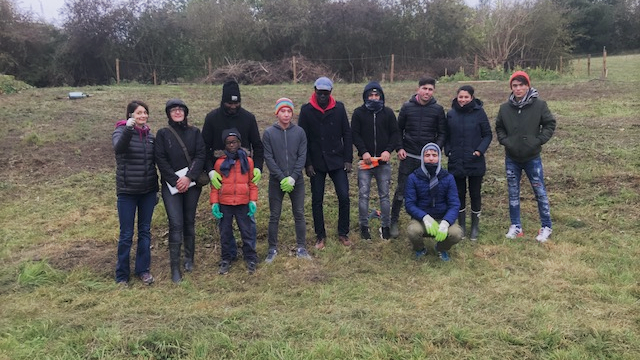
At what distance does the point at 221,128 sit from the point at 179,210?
0.87 m

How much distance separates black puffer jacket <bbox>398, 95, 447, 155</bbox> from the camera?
4.95 meters

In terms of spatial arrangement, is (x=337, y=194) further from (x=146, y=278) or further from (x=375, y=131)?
(x=146, y=278)

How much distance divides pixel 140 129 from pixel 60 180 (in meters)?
3.81

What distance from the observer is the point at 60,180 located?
7094mm

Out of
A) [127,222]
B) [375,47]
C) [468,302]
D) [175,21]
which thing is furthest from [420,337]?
[175,21]

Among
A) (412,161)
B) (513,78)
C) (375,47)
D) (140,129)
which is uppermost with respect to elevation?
(375,47)

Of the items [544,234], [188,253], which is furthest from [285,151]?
[544,234]

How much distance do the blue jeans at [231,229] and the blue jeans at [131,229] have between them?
2.22ft

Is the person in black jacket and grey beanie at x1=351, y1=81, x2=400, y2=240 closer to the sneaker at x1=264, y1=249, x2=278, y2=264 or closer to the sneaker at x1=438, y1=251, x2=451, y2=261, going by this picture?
the sneaker at x1=438, y1=251, x2=451, y2=261

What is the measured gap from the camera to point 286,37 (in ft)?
74.9

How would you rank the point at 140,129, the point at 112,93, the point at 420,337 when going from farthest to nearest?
the point at 112,93
the point at 140,129
the point at 420,337

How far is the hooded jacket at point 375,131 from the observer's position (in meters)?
4.97

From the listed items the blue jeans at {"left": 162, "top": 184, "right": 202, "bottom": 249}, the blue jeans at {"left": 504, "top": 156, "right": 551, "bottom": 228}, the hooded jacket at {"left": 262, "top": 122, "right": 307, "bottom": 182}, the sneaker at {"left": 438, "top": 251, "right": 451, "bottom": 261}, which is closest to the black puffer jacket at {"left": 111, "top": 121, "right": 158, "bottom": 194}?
the blue jeans at {"left": 162, "top": 184, "right": 202, "bottom": 249}

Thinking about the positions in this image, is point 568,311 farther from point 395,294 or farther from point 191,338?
point 191,338
